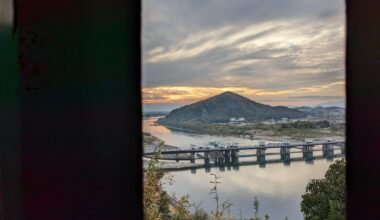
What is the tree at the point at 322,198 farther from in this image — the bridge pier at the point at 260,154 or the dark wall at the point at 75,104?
the dark wall at the point at 75,104

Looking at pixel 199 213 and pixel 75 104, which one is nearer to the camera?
pixel 75 104

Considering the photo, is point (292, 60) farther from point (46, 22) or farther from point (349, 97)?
point (46, 22)

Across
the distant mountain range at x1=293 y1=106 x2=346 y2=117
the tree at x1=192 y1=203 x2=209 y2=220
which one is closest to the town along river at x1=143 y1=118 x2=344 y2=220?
the tree at x1=192 y1=203 x2=209 y2=220

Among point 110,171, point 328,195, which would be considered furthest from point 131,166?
point 328,195

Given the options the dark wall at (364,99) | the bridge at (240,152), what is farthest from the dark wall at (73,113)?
the bridge at (240,152)

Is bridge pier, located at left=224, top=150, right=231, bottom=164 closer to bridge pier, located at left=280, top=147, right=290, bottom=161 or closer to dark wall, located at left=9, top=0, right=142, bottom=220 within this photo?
bridge pier, located at left=280, top=147, right=290, bottom=161

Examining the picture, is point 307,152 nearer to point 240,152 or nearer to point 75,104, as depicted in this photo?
point 240,152

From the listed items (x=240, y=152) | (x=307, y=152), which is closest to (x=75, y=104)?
(x=240, y=152)
